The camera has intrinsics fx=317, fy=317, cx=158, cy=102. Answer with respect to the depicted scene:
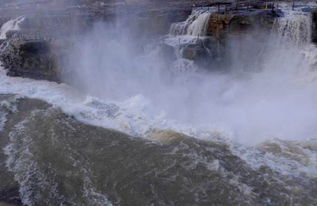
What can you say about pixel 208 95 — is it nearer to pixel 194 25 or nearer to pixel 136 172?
pixel 136 172

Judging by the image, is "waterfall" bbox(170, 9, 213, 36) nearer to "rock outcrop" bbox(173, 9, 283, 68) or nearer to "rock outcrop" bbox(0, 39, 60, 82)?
"rock outcrop" bbox(173, 9, 283, 68)

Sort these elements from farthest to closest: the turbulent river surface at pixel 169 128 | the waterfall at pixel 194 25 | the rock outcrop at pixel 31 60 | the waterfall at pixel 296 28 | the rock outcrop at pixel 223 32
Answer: the waterfall at pixel 194 25, the rock outcrop at pixel 31 60, the rock outcrop at pixel 223 32, the waterfall at pixel 296 28, the turbulent river surface at pixel 169 128

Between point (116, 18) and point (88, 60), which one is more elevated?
point (116, 18)

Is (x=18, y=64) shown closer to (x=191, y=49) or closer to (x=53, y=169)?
(x=191, y=49)

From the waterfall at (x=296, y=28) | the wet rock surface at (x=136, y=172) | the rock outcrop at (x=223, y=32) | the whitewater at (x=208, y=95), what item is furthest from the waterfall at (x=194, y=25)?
the wet rock surface at (x=136, y=172)

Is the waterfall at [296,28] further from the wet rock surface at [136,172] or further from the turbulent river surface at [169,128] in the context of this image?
the wet rock surface at [136,172]

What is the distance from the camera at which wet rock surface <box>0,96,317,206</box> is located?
7277 mm

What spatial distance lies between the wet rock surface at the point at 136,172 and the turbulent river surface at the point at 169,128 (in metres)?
0.03

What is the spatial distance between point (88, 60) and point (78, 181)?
950cm

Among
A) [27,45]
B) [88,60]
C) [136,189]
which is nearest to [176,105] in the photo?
[136,189]

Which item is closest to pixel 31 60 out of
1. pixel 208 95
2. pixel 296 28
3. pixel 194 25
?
pixel 194 25

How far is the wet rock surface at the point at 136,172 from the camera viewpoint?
23.9ft

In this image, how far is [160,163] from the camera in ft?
27.8

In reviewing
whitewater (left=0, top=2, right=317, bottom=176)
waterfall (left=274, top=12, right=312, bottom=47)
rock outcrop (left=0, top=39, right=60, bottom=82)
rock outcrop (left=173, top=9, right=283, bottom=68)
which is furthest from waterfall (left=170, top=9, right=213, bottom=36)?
rock outcrop (left=0, top=39, right=60, bottom=82)
